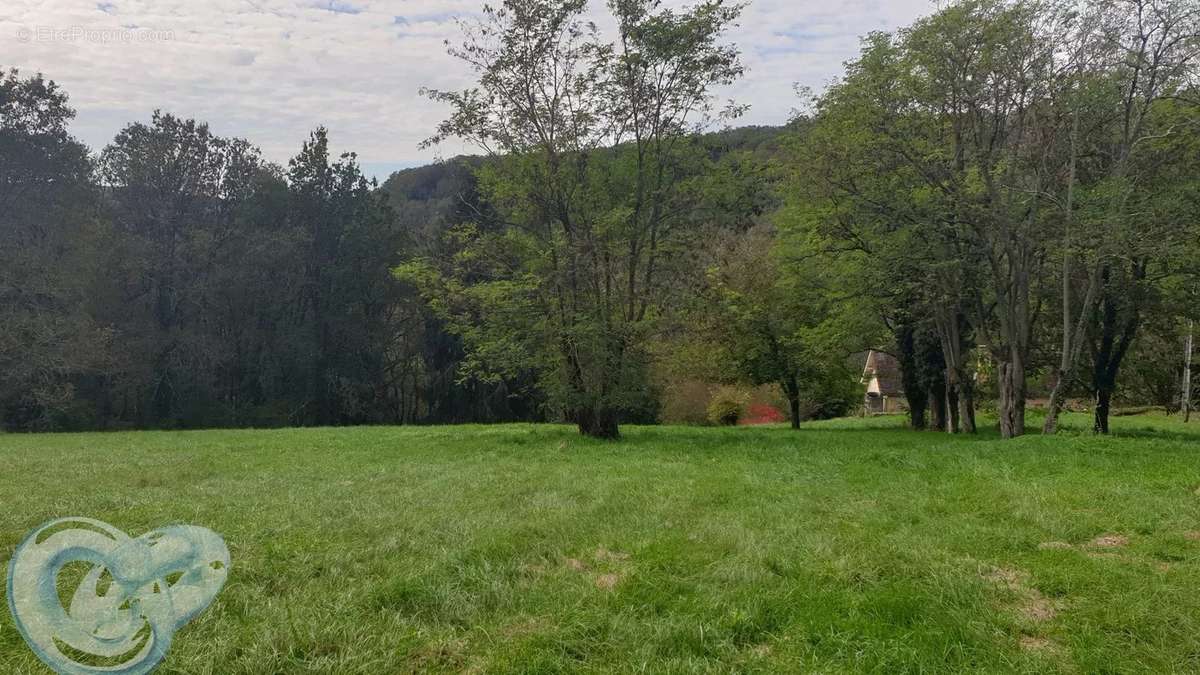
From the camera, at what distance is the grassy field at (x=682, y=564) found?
406cm

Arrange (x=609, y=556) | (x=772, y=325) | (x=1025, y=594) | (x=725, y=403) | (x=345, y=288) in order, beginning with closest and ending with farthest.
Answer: (x=1025, y=594) < (x=609, y=556) < (x=772, y=325) < (x=725, y=403) < (x=345, y=288)

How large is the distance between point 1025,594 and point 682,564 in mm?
2504

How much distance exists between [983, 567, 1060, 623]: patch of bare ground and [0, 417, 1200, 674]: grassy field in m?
0.02

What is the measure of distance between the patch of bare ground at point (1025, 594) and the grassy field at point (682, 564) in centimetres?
2

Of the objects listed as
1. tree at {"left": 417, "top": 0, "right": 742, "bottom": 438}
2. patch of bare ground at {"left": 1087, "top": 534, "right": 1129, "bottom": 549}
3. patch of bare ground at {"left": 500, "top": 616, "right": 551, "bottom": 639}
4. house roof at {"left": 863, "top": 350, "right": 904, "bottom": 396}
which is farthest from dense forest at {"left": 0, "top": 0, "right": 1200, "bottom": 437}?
house roof at {"left": 863, "top": 350, "right": 904, "bottom": 396}

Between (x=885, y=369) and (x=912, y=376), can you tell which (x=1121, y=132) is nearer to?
(x=912, y=376)

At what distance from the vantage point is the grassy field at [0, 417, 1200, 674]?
4.06 m

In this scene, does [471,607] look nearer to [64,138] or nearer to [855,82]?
[855,82]

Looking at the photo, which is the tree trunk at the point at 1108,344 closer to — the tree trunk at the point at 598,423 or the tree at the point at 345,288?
the tree trunk at the point at 598,423

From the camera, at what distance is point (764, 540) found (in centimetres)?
645

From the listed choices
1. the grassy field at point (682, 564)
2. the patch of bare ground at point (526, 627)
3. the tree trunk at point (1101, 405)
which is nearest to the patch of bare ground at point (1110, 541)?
the grassy field at point (682, 564)

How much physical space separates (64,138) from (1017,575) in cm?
3971

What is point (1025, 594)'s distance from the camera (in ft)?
16.3

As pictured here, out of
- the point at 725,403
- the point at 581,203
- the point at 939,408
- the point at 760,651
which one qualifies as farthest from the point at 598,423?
the point at 725,403
